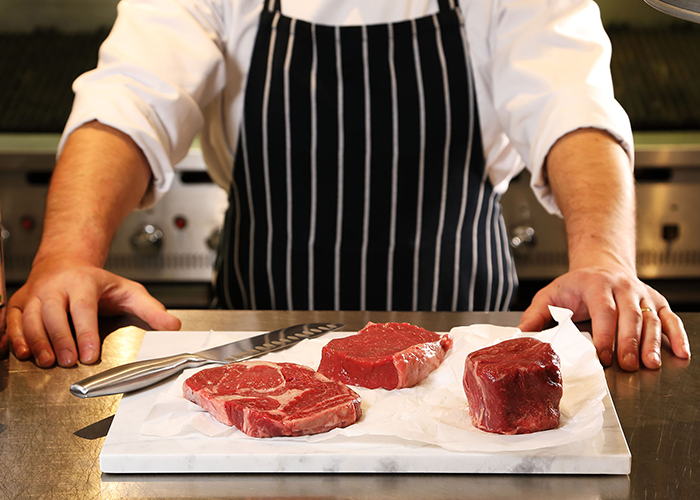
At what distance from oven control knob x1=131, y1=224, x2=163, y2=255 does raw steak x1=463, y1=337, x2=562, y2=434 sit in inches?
68.8

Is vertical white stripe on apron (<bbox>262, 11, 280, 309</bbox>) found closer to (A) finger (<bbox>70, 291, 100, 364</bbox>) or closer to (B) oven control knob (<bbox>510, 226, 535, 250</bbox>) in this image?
(A) finger (<bbox>70, 291, 100, 364</bbox>)

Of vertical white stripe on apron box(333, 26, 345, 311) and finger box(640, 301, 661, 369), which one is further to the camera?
vertical white stripe on apron box(333, 26, 345, 311)

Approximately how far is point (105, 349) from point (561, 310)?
669mm

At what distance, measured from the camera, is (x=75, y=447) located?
0.77 meters

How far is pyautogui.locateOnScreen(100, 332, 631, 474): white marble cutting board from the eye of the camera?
0.71m

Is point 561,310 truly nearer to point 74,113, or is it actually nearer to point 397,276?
point 397,276

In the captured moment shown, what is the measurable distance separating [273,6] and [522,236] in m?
1.14

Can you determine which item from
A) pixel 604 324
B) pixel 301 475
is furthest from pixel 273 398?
pixel 604 324

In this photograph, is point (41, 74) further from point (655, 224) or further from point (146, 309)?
point (655, 224)

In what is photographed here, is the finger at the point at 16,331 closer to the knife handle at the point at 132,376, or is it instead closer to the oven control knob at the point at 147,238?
the knife handle at the point at 132,376

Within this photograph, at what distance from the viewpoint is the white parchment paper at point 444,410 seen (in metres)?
0.74

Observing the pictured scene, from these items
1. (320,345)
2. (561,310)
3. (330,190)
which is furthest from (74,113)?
(561,310)

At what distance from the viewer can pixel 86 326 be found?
41.3 inches

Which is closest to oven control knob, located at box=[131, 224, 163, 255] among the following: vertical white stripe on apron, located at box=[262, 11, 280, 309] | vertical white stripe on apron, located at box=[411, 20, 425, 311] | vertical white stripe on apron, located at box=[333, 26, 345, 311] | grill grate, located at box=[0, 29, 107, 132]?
grill grate, located at box=[0, 29, 107, 132]
